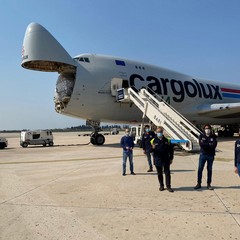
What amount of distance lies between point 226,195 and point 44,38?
723 inches

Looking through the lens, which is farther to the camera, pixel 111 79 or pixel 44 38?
pixel 111 79

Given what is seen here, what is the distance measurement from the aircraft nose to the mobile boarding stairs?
4992 mm

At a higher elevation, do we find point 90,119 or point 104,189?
point 90,119

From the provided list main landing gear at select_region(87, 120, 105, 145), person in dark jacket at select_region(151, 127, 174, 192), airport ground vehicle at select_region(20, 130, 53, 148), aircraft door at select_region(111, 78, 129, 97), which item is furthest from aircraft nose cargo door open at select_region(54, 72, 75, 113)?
person in dark jacket at select_region(151, 127, 174, 192)

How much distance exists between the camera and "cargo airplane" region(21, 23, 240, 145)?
72.0 ft

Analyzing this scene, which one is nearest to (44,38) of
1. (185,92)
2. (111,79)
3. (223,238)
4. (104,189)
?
(111,79)

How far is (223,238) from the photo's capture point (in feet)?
15.1

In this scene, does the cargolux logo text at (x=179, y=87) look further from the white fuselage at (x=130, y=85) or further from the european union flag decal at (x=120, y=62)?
the european union flag decal at (x=120, y=62)

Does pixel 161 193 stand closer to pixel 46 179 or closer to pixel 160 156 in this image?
pixel 160 156

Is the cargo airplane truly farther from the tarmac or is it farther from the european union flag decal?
the tarmac

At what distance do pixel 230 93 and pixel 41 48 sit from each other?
22.0 m

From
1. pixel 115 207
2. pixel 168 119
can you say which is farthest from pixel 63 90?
pixel 115 207

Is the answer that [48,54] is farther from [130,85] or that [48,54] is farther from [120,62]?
[130,85]

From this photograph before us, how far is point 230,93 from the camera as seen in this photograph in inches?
1326
